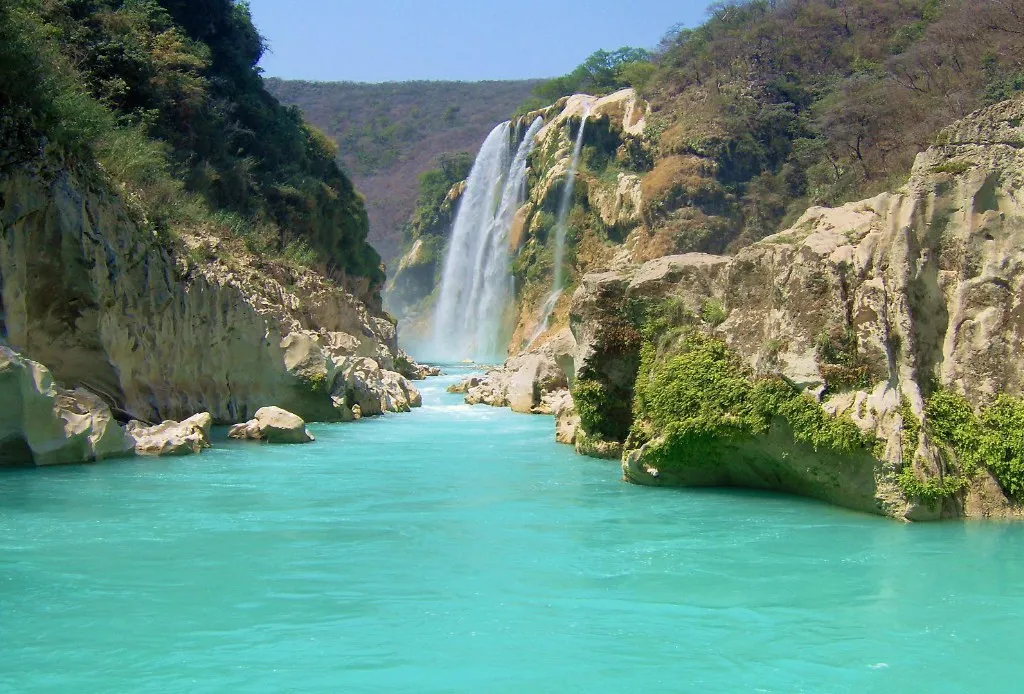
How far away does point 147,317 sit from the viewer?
648 inches

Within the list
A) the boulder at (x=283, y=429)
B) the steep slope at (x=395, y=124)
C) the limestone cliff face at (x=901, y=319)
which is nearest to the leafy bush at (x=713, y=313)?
the limestone cliff face at (x=901, y=319)

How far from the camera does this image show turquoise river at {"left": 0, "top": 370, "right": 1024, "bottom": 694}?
519 centimetres

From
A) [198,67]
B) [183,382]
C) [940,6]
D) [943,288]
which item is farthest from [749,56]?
[943,288]

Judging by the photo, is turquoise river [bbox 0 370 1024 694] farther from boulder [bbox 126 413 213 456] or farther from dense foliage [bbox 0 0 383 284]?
dense foliage [bbox 0 0 383 284]

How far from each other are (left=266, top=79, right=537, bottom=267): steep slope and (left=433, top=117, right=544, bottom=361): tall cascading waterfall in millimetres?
32251

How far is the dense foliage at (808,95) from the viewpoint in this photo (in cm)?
3472

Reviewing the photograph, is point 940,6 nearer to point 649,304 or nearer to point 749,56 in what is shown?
point 749,56

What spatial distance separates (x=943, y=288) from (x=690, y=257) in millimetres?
3630

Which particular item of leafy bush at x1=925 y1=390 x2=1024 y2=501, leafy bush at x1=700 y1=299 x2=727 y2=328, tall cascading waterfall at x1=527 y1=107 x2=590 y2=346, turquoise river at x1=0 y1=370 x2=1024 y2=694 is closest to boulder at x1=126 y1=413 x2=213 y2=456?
turquoise river at x1=0 y1=370 x2=1024 y2=694

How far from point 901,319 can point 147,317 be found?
12.5 metres

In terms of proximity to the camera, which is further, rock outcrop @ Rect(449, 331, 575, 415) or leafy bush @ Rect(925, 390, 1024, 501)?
rock outcrop @ Rect(449, 331, 575, 415)

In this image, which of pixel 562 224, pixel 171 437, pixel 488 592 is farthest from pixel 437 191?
pixel 488 592

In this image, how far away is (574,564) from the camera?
7.50m

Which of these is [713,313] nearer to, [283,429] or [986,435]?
[986,435]
